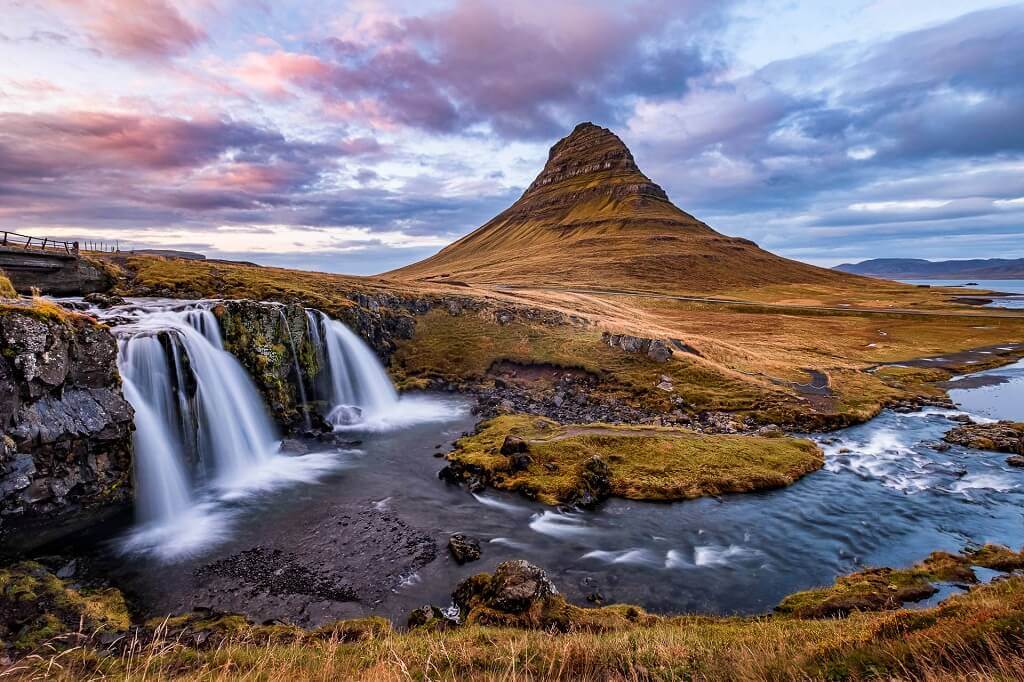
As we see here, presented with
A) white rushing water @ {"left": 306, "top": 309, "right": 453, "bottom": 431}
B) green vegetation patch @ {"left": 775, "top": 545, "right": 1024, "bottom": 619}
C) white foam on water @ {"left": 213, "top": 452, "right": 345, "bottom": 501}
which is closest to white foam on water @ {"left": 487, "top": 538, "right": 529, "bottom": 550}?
green vegetation patch @ {"left": 775, "top": 545, "right": 1024, "bottom": 619}

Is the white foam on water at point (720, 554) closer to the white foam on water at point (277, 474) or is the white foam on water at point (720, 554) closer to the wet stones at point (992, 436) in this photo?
the white foam on water at point (277, 474)

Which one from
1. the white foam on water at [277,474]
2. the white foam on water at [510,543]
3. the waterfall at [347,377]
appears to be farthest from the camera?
the waterfall at [347,377]

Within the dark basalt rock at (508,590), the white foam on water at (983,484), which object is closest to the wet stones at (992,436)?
the white foam on water at (983,484)

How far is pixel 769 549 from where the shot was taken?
2033cm

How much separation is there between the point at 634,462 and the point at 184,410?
2642 centimetres

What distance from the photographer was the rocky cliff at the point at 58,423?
1812cm

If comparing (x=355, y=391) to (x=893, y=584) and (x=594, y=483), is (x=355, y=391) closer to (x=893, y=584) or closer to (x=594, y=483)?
(x=594, y=483)

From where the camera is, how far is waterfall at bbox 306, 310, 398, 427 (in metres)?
40.0

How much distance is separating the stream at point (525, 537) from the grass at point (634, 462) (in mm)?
946

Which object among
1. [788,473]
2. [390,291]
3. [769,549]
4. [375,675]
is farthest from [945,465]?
[390,291]

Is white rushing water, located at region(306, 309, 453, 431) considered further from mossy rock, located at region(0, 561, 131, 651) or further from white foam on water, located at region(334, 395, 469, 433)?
mossy rock, located at region(0, 561, 131, 651)

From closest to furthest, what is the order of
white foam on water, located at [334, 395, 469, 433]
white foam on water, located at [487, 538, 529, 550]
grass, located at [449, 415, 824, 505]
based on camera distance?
1. white foam on water, located at [487, 538, 529, 550]
2. grass, located at [449, 415, 824, 505]
3. white foam on water, located at [334, 395, 469, 433]

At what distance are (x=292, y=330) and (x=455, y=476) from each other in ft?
68.7

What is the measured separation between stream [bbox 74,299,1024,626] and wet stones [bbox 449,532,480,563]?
12.8 inches
